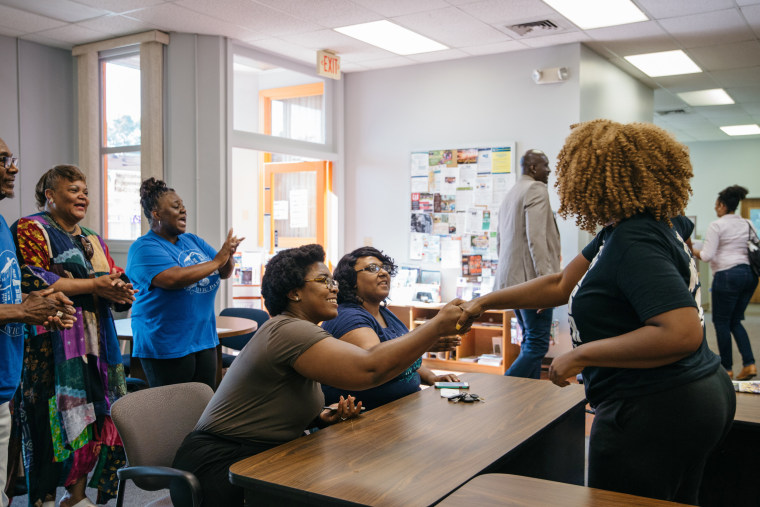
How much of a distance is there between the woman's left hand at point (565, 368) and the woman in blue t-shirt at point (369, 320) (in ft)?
3.17

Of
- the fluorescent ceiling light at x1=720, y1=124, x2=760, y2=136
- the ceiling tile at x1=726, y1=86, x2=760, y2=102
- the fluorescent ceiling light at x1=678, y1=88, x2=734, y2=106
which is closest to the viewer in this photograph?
the ceiling tile at x1=726, y1=86, x2=760, y2=102

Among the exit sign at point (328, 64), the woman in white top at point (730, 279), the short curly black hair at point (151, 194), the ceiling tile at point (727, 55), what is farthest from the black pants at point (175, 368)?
the ceiling tile at point (727, 55)

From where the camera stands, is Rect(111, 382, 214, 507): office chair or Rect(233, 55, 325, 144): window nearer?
Rect(111, 382, 214, 507): office chair

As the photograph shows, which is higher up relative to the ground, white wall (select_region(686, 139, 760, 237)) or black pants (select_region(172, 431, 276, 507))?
white wall (select_region(686, 139, 760, 237))

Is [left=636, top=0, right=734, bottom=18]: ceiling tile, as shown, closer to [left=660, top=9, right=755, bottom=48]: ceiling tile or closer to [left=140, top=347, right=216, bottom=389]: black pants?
[left=660, top=9, right=755, bottom=48]: ceiling tile

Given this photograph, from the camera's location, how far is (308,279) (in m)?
2.23

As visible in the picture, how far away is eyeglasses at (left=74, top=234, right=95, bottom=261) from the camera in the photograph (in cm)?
290

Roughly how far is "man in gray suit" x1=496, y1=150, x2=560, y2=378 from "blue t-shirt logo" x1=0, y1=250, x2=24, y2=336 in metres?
3.21

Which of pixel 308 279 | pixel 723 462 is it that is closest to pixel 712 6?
pixel 723 462

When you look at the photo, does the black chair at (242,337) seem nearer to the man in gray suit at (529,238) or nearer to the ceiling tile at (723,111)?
the man in gray suit at (529,238)

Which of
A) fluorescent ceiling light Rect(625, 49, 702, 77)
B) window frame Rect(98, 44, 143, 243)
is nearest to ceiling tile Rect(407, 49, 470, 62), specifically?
fluorescent ceiling light Rect(625, 49, 702, 77)

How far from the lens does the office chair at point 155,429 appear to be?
197 centimetres

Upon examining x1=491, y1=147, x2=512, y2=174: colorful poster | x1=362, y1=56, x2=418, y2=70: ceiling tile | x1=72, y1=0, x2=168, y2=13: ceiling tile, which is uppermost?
x1=72, y1=0, x2=168, y2=13: ceiling tile

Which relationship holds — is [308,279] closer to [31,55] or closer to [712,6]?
[712,6]
